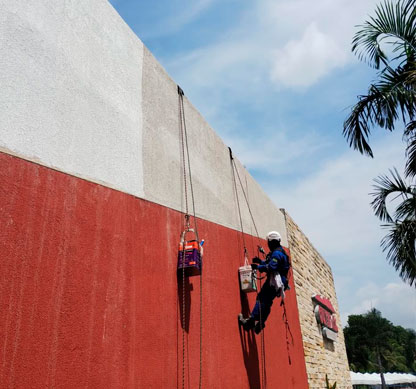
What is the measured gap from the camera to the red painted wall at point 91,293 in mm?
2660

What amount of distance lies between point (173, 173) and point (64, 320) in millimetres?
2414

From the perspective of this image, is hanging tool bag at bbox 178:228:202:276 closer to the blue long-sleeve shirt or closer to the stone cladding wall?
the blue long-sleeve shirt

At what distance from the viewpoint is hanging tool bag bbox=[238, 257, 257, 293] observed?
5825 mm

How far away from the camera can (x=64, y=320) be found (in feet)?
9.50

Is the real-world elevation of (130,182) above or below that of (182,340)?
above

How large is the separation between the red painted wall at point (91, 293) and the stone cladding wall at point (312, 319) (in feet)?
14.5

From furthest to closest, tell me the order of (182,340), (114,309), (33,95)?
(182,340)
(114,309)
(33,95)

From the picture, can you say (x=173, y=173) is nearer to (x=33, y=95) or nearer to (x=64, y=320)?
(x=33, y=95)

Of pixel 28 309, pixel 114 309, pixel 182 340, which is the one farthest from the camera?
pixel 182 340

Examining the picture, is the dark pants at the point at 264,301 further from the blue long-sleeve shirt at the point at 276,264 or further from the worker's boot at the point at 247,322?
the blue long-sleeve shirt at the point at 276,264

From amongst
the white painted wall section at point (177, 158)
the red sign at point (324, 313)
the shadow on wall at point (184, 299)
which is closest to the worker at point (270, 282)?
the white painted wall section at point (177, 158)

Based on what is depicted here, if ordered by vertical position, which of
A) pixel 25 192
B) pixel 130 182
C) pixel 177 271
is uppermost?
pixel 130 182

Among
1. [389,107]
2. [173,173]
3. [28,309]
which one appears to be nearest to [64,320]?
[28,309]

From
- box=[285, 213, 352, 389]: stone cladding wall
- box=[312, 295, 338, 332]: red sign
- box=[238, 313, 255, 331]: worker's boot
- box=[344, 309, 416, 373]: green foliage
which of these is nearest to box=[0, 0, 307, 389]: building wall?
box=[238, 313, 255, 331]: worker's boot
